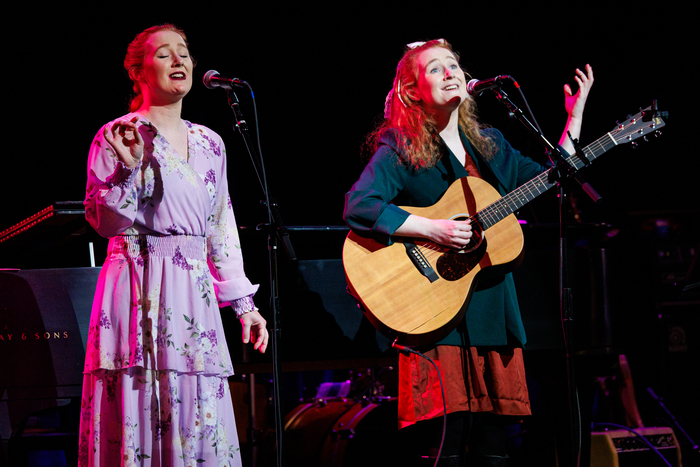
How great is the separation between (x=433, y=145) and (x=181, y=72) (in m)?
1.05

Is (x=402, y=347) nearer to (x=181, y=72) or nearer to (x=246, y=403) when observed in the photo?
(x=181, y=72)

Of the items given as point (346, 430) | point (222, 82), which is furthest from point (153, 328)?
point (346, 430)

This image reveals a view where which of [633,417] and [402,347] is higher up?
[402,347]

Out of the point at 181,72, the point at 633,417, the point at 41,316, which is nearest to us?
the point at 181,72

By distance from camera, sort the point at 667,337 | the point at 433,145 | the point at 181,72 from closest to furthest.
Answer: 1. the point at 181,72
2. the point at 433,145
3. the point at 667,337

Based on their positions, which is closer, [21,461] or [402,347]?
[402,347]

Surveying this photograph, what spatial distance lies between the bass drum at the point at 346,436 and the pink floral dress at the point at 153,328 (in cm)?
150

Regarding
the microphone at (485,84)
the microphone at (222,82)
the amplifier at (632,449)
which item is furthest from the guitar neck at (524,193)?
the amplifier at (632,449)

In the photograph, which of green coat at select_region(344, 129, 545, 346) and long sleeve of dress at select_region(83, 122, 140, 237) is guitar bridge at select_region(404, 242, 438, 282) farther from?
long sleeve of dress at select_region(83, 122, 140, 237)

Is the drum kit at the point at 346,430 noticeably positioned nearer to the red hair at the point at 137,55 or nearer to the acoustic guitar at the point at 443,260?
the acoustic guitar at the point at 443,260

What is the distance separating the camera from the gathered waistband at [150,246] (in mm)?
2062

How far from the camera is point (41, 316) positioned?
9.47 ft

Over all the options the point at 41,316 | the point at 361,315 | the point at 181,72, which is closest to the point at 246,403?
the point at 361,315

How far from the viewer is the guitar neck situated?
105 inches
